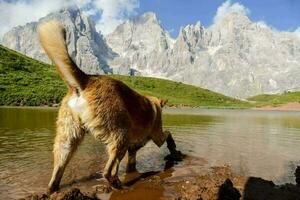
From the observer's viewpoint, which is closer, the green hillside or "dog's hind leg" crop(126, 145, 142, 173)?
"dog's hind leg" crop(126, 145, 142, 173)

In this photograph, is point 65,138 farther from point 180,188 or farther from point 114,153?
point 180,188

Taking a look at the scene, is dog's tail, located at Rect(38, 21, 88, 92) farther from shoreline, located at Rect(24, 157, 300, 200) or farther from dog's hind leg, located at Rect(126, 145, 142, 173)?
dog's hind leg, located at Rect(126, 145, 142, 173)

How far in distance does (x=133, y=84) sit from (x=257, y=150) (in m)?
135

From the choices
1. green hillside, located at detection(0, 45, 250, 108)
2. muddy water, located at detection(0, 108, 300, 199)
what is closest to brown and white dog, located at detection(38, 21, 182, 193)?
muddy water, located at detection(0, 108, 300, 199)

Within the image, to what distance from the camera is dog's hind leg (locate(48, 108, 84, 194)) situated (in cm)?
935

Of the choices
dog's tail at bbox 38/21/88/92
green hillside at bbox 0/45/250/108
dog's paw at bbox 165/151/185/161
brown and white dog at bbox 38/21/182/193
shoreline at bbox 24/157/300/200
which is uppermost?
green hillside at bbox 0/45/250/108

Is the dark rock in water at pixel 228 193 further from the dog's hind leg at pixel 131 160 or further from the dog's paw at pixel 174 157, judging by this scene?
the dog's paw at pixel 174 157

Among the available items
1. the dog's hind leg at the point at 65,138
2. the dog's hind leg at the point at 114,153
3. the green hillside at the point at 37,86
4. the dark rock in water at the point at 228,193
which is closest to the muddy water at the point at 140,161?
the dog's hind leg at the point at 114,153

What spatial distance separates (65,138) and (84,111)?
878 mm

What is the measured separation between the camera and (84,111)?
29.9 feet

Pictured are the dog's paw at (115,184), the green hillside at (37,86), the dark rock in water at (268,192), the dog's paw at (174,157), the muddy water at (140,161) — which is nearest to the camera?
the dark rock in water at (268,192)

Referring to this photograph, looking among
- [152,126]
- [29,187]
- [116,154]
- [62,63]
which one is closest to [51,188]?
[29,187]

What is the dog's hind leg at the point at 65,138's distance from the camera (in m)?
9.35

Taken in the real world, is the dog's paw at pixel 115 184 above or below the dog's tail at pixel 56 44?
below
